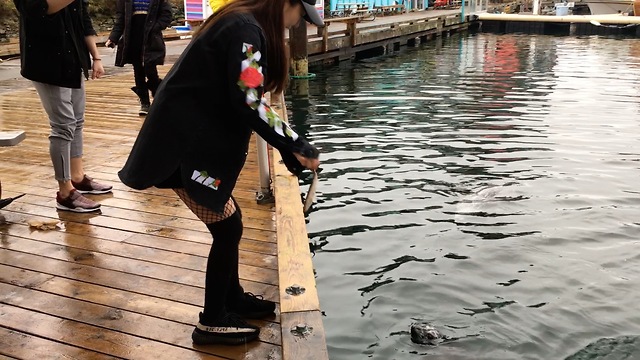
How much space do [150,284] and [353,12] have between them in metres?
30.2

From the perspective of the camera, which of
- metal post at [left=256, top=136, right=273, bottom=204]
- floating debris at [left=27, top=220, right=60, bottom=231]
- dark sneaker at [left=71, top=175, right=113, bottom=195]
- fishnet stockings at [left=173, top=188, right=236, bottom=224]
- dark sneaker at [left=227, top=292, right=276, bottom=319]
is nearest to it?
fishnet stockings at [left=173, top=188, right=236, bottom=224]

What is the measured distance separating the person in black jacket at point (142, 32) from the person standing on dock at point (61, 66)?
293cm

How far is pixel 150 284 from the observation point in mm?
3449

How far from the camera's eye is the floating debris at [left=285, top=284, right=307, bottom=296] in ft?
10.3

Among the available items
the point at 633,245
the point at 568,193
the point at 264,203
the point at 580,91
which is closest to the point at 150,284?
the point at 264,203

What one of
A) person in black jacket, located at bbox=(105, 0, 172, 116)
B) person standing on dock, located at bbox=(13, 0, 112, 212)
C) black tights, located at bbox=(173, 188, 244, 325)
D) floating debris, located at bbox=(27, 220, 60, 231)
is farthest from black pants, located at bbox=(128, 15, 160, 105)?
black tights, located at bbox=(173, 188, 244, 325)

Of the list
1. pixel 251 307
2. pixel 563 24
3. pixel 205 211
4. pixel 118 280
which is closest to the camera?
pixel 205 211

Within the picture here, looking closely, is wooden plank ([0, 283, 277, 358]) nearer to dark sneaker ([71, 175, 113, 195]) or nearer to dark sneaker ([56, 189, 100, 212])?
dark sneaker ([56, 189, 100, 212])

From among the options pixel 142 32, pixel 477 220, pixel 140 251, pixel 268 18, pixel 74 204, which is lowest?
pixel 477 220

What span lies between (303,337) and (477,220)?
13.6 feet

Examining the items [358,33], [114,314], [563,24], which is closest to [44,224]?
[114,314]

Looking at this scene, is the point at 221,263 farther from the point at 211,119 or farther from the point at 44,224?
the point at 44,224

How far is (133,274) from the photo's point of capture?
3.57 m

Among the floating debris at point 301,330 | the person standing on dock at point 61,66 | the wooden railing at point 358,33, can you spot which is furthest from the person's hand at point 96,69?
the wooden railing at point 358,33
